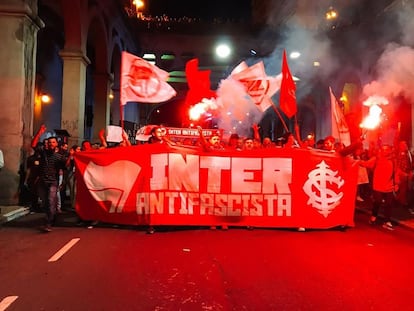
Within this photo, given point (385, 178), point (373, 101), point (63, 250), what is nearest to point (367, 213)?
point (385, 178)

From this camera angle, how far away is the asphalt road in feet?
12.6

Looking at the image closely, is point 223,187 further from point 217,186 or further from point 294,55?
point 294,55

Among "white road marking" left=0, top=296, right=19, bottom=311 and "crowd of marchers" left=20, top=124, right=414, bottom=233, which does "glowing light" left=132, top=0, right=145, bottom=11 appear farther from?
"white road marking" left=0, top=296, right=19, bottom=311

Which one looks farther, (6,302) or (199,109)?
(199,109)

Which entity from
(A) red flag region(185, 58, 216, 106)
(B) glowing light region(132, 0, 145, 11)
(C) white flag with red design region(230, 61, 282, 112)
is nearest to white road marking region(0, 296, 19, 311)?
(C) white flag with red design region(230, 61, 282, 112)

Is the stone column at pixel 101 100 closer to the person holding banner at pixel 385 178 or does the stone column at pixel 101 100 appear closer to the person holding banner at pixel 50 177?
the person holding banner at pixel 50 177

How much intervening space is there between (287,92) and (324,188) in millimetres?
3054

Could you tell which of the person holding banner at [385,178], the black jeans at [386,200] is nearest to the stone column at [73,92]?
the person holding banner at [385,178]

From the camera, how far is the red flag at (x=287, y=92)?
31.0 feet

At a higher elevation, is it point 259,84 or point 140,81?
point 259,84

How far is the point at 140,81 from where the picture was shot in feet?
28.4

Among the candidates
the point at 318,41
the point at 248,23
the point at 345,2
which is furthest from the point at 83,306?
the point at 248,23

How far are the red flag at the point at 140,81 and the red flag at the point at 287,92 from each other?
9.44 ft

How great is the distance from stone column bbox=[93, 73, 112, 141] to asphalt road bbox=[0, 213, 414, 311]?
1272cm
